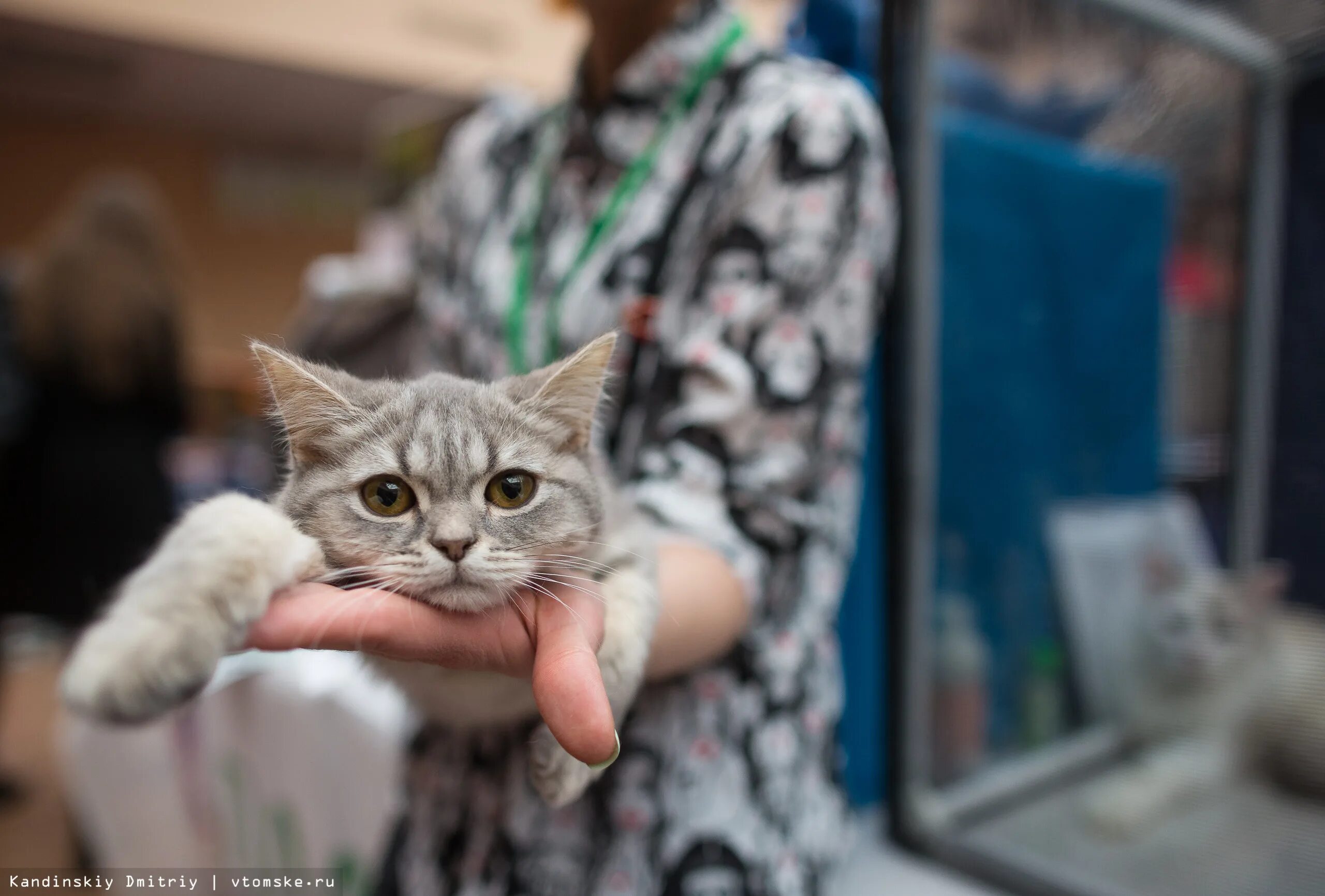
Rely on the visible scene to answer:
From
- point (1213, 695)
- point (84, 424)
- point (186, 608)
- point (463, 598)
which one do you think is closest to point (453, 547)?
point (463, 598)

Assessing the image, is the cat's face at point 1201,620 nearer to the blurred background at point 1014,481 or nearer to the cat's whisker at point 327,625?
the blurred background at point 1014,481

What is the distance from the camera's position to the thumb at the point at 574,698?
1.29 ft

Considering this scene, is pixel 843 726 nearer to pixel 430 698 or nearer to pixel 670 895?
pixel 670 895

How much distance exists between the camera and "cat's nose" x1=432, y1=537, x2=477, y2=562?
1.49ft

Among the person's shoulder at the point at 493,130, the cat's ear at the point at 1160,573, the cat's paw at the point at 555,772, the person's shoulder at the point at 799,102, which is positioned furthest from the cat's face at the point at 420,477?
the cat's ear at the point at 1160,573

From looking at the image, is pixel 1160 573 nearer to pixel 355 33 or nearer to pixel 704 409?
pixel 704 409

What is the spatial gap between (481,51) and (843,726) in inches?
94.6

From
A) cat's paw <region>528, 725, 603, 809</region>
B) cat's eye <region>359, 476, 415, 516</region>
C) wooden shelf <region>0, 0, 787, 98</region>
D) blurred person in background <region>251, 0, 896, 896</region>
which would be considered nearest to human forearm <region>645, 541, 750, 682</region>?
blurred person in background <region>251, 0, 896, 896</region>

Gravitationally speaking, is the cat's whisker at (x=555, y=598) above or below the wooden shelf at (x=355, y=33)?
below

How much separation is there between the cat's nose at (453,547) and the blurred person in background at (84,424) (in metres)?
0.46

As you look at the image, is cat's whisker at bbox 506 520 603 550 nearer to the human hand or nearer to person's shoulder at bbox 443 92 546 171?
the human hand

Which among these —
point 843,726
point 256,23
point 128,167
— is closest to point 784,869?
point 843,726

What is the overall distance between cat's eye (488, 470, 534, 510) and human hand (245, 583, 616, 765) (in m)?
0.06

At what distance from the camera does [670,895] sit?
722 mm
